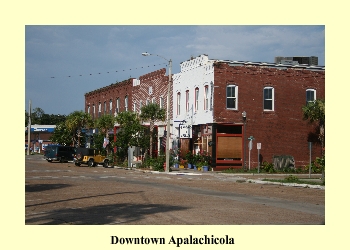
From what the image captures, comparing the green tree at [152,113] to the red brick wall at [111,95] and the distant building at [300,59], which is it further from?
the red brick wall at [111,95]

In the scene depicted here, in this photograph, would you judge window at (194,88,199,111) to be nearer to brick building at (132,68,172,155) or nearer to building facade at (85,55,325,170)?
building facade at (85,55,325,170)

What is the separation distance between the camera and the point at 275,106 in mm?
43500

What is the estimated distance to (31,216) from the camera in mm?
14773

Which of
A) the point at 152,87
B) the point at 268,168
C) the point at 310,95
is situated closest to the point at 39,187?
the point at 268,168

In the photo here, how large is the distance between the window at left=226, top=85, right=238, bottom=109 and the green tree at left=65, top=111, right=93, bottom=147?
26.5 m

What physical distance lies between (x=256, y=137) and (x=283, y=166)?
304 cm

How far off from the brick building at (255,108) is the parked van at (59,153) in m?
19.3

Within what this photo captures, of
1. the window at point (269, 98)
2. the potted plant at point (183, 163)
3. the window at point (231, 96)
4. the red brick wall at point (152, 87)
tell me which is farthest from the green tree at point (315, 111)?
the red brick wall at point (152, 87)

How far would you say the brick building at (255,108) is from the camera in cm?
4259

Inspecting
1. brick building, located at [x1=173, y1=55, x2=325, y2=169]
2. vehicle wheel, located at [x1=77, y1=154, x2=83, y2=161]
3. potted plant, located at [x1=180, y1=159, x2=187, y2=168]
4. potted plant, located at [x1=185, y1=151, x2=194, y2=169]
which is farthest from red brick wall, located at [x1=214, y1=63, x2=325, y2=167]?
vehicle wheel, located at [x1=77, y1=154, x2=83, y2=161]

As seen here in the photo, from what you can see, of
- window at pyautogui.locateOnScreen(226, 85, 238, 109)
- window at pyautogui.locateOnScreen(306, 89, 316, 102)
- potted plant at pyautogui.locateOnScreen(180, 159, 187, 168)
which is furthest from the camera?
potted plant at pyautogui.locateOnScreen(180, 159, 187, 168)

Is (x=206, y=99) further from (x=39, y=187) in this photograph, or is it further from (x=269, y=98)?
(x=39, y=187)

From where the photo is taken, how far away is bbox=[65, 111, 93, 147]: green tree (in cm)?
6456

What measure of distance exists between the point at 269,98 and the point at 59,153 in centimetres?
2478
